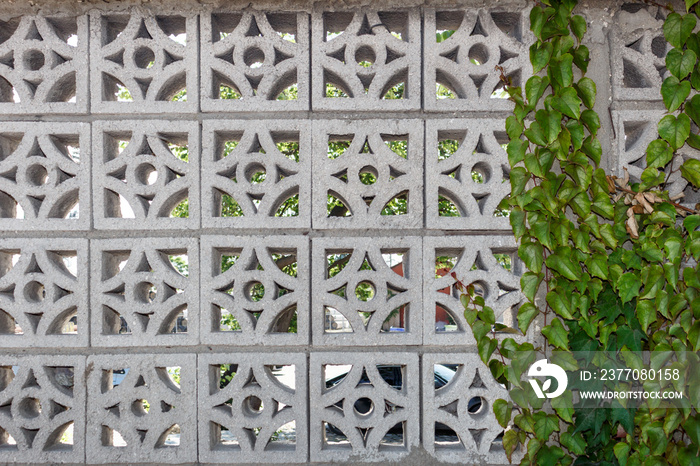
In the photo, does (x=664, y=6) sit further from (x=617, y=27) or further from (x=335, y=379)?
(x=335, y=379)

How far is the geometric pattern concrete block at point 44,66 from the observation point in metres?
2.06

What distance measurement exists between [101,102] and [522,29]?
190cm

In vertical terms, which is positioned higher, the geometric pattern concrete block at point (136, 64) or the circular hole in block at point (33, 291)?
the geometric pattern concrete block at point (136, 64)

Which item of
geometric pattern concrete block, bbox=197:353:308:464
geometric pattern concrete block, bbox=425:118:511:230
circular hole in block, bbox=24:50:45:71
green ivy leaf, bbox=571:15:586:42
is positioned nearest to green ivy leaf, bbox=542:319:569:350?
geometric pattern concrete block, bbox=425:118:511:230

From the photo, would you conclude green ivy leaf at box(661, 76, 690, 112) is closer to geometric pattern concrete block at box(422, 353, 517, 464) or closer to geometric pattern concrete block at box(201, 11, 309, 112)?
geometric pattern concrete block at box(422, 353, 517, 464)

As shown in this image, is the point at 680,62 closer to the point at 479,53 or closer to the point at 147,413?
the point at 479,53

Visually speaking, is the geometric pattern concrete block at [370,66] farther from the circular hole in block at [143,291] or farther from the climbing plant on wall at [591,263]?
the circular hole in block at [143,291]

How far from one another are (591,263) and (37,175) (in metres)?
2.48

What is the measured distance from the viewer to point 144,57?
2.19 m

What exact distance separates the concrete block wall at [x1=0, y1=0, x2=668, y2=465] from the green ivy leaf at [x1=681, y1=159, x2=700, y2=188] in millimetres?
176

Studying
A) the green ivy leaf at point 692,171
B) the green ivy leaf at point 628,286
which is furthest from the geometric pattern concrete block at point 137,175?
the green ivy leaf at point 692,171

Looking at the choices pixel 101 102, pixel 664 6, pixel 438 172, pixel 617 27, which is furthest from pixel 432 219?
pixel 101 102

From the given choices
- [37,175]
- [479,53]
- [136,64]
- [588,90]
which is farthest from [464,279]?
[37,175]

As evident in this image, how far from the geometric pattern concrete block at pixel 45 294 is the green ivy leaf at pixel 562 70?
7.00 feet
